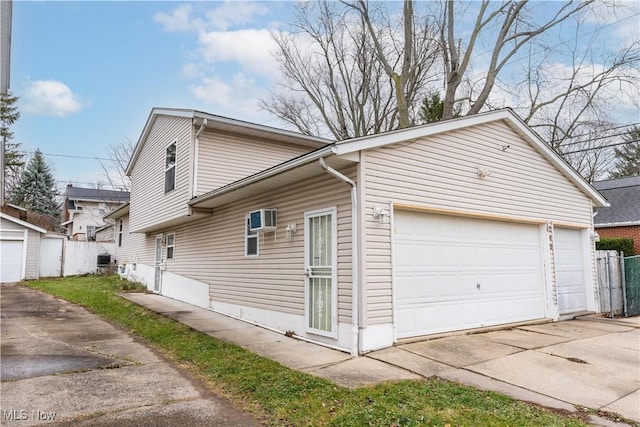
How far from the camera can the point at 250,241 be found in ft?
28.7

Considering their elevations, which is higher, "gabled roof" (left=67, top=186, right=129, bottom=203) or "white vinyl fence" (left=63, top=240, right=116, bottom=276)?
"gabled roof" (left=67, top=186, right=129, bottom=203)

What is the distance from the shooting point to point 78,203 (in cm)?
3381

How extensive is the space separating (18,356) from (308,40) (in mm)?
19827

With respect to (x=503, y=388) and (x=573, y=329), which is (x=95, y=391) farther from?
(x=573, y=329)

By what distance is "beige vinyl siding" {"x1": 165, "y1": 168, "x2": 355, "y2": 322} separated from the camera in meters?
6.31

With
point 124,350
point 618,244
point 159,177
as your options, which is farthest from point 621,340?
point 159,177

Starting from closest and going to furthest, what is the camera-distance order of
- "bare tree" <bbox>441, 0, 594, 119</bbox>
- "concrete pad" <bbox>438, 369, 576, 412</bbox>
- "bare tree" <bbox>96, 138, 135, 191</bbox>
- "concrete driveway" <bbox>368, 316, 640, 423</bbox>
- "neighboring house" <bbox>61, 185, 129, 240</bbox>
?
"concrete pad" <bbox>438, 369, 576, 412</bbox>, "concrete driveway" <bbox>368, 316, 640, 423</bbox>, "bare tree" <bbox>441, 0, 594, 119</bbox>, "bare tree" <bbox>96, 138, 135, 191</bbox>, "neighboring house" <bbox>61, 185, 129, 240</bbox>

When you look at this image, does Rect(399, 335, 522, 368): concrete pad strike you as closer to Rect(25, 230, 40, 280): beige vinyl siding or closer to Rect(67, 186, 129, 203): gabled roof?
Rect(25, 230, 40, 280): beige vinyl siding

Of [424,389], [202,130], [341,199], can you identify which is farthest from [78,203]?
[424,389]

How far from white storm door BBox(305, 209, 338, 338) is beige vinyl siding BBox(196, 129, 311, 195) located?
4.13m

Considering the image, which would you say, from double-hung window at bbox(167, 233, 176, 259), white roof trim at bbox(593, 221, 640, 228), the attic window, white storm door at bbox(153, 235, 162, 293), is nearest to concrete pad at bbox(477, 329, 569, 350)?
the attic window

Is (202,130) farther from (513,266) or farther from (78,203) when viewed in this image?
(78,203)

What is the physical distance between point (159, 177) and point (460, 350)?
9911 mm

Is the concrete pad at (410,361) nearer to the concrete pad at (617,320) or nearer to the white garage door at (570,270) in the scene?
the white garage door at (570,270)
